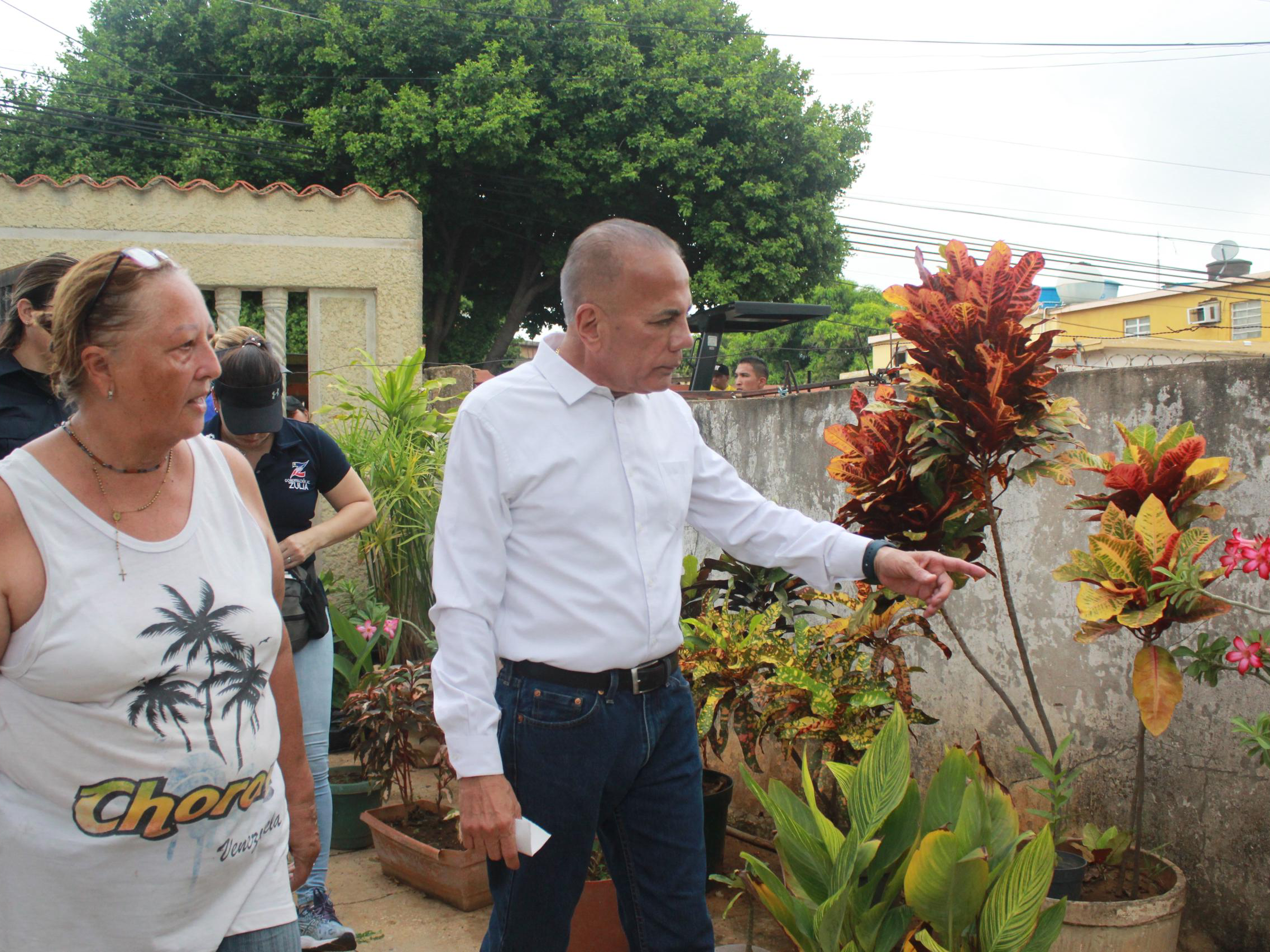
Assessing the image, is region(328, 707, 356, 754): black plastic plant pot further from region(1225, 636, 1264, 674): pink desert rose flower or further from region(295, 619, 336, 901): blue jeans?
region(1225, 636, 1264, 674): pink desert rose flower

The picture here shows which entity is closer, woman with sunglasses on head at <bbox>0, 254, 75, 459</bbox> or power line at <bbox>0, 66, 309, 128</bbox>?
woman with sunglasses on head at <bbox>0, 254, 75, 459</bbox>

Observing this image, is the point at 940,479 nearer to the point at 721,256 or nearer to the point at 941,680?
the point at 941,680

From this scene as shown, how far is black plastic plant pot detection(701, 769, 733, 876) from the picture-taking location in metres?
3.35

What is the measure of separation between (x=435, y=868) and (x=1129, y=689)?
2.40 meters

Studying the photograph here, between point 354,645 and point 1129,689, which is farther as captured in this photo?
point 354,645

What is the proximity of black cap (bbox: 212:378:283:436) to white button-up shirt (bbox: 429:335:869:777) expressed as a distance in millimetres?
1226

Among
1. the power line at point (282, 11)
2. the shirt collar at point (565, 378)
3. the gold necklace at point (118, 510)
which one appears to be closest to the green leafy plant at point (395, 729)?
the shirt collar at point (565, 378)

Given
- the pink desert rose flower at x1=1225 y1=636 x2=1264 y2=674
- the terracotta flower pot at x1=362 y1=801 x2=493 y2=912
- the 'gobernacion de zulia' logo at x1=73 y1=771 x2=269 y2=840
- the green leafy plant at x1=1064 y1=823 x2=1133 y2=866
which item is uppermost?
the pink desert rose flower at x1=1225 y1=636 x2=1264 y2=674

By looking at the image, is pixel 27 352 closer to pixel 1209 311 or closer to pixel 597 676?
pixel 597 676

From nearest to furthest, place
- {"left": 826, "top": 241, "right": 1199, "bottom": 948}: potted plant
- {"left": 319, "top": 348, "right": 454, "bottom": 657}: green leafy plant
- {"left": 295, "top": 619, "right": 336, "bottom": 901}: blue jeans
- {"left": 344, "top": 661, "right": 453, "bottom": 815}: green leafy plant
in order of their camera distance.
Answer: {"left": 826, "top": 241, "right": 1199, "bottom": 948}: potted plant < {"left": 295, "top": 619, "right": 336, "bottom": 901}: blue jeans < {"left": 344, "top": 661, "right": 453, "bottom": 815}: green leafy plant < {"left": 319, "top": 348, "right": 454, "bottom": 657}: green leafy plant

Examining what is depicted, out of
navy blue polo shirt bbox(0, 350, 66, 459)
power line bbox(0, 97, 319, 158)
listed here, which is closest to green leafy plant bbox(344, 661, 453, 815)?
navy blue polo shirt bbox(0, 350, 66, 459)

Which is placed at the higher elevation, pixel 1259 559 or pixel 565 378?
pixel 565 378

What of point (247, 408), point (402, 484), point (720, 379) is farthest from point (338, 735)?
point (720, 379)

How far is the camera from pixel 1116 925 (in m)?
2.32
